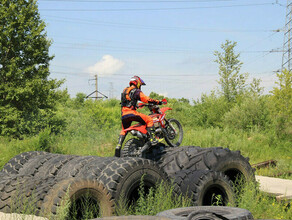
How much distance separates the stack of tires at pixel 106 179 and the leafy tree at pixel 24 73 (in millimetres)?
16440

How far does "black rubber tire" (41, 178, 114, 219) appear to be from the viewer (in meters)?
4.58

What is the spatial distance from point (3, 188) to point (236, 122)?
2199 centimetres

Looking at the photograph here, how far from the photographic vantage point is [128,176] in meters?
5.46

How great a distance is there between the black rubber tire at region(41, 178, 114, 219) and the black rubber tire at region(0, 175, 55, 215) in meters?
0.19

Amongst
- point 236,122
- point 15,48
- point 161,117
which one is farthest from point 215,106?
point 161,117

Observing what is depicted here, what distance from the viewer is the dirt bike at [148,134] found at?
8797 mm

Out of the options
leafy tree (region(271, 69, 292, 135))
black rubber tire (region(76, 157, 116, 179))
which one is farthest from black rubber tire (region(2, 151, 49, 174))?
leafy tree (region(271, 69, 292, 135))

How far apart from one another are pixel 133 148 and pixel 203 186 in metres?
3.05

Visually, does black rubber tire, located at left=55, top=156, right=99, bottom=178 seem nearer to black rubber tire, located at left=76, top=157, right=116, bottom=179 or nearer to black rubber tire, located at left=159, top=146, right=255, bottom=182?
black rubber tire, located at left=76, top=157, right=116, bottom=179

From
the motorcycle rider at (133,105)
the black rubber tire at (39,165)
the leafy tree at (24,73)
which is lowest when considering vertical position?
the black rubber tire at (39,165)

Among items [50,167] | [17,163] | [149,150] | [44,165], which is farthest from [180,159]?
[17,163]

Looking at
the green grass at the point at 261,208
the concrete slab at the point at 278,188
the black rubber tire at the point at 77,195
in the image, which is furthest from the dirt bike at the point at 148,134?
the black rubber tire at the point at 77,195

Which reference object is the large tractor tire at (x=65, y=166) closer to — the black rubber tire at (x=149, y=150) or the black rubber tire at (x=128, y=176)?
the black rubber tire at (x=128, y=176)

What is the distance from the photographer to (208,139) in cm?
1734
